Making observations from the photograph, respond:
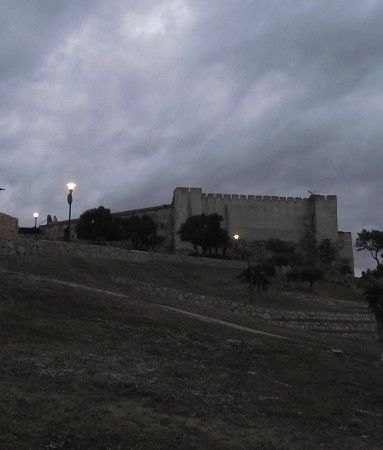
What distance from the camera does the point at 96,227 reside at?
74.7m

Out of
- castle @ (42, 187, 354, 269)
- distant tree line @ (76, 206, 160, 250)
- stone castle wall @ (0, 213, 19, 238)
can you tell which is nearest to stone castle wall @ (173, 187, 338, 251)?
castle @ (42, 187, 354, 269)

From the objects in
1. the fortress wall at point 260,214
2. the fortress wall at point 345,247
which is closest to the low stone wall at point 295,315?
the fortress wall at point 260,214

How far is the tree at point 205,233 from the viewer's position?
71500mm

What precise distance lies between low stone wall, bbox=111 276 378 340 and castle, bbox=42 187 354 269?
40.7m

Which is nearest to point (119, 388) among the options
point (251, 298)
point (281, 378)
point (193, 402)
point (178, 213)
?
point (193, 402)

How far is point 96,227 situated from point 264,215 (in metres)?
24.6

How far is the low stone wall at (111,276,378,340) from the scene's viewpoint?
Result: 3083 cm

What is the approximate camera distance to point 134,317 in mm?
18125

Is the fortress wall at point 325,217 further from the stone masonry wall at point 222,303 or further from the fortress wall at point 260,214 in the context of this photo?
the stone masonry wall at point 222,303

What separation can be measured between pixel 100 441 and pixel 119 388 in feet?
8.82

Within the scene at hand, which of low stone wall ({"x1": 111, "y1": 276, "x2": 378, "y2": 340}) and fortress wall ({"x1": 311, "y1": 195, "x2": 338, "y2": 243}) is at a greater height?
fortress wall ({"x1": 311, "y1": 195, "x2": 338, "y2": 243})

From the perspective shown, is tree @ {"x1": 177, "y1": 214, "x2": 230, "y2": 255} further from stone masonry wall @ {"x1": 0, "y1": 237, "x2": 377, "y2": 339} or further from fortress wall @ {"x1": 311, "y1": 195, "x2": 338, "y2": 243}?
stone masonry wall @ {"x1": 0, "y1": 237, "x2": 377, "y2": 339}

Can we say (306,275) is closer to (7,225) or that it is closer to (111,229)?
(111,229)

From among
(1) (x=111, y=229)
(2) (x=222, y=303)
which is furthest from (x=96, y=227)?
(2) (x=222, y=303)
